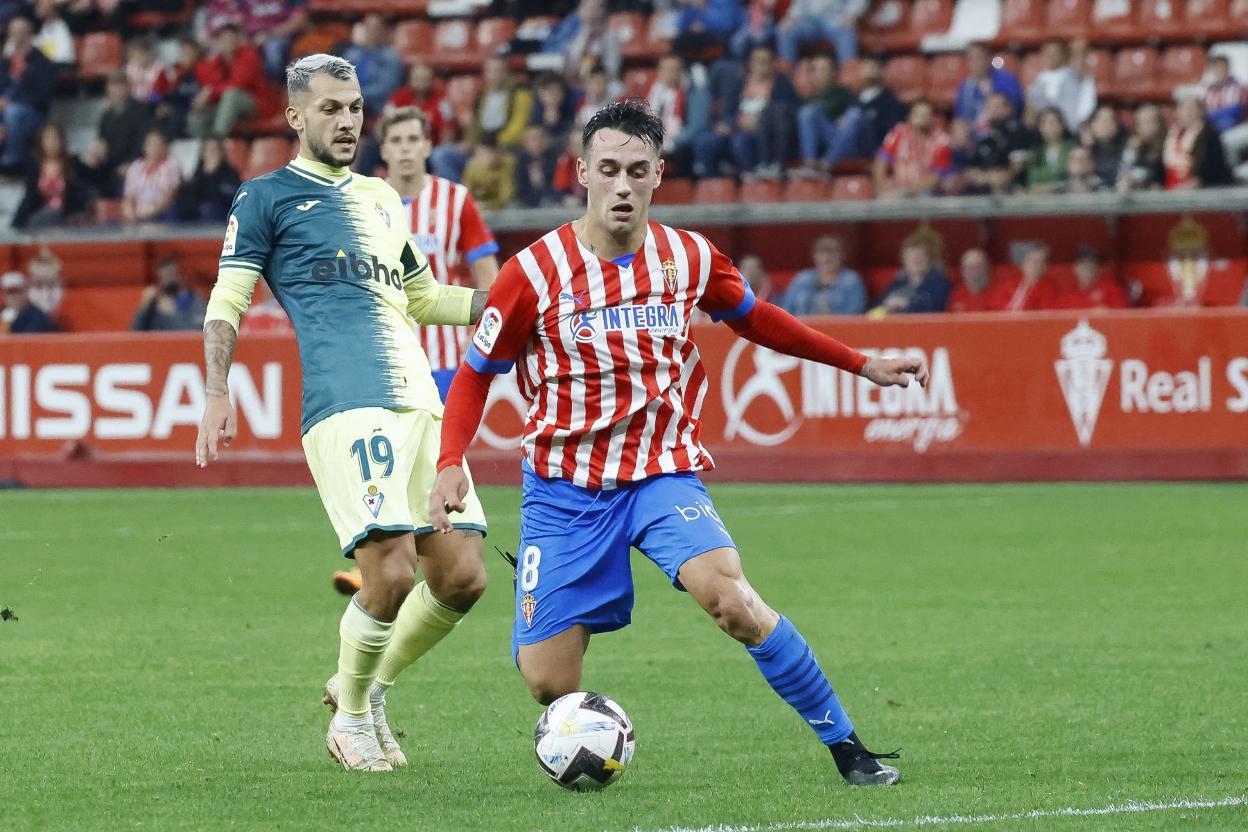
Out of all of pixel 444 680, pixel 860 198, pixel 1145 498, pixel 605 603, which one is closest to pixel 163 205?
pixel 860 198

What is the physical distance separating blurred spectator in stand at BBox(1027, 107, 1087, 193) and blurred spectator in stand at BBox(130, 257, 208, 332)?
831 cm

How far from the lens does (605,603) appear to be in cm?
596

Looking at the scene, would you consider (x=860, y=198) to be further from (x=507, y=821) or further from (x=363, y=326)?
(x=507, y=821)

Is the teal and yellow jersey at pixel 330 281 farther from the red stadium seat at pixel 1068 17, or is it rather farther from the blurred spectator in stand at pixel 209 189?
the red stadium seat at pixel 1068 17

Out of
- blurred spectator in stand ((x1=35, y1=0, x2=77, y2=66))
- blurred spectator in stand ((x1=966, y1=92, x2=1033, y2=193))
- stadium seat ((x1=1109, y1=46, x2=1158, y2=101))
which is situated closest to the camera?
blurred spectator in stand ((x1=966, y1=92, x2=1033, y2=193))

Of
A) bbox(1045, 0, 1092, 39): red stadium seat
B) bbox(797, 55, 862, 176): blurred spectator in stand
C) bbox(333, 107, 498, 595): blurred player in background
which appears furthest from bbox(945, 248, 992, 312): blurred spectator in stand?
bbox(333, 107, 498, 595): blurred player in background

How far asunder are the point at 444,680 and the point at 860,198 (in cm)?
1302

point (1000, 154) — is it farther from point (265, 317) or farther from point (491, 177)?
point (265, 317)

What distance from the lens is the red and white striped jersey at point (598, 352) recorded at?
5930 millimetres

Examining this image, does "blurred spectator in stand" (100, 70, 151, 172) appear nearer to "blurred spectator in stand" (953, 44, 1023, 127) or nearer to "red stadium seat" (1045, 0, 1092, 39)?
"blurred spectator in stand" (953, 44, 1023, 127)

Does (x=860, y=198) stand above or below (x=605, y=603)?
above

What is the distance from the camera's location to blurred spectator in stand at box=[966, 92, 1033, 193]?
19.7 metres

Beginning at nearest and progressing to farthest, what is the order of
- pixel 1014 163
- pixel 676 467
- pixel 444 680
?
1. pixel 676 467
2. pixel 444 680
3. pixel 1014 163

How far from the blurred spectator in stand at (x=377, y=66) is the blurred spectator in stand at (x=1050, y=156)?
7.61m
